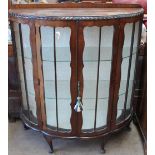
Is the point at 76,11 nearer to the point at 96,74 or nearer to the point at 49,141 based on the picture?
the point at 96,74

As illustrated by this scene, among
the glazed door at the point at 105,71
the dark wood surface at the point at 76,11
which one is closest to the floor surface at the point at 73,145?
the glazed door at the point at 105,71

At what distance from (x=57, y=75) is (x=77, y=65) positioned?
0.48ft

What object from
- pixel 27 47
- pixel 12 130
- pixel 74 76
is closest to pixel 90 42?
pixel 74 76

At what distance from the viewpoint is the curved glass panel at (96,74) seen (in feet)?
4.17

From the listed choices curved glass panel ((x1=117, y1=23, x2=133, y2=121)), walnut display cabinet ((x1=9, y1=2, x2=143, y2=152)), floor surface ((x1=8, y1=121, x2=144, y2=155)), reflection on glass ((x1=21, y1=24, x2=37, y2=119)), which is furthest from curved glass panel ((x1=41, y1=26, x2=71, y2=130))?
curved glass panel ((x1=117, y1=23, x2=133, y2=121))

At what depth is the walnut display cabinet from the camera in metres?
1.25

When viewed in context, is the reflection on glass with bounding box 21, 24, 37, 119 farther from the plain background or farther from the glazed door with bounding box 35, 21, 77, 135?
A: the plain background

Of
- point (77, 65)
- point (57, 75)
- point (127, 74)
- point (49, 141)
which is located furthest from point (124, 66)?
point (49, 141)

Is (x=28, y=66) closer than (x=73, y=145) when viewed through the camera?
Yes

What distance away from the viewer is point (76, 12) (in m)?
1.35

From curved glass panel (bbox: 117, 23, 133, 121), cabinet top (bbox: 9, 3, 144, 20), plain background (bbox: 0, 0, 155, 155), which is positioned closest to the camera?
plain background (bbox: 0, 0, 155, 155)

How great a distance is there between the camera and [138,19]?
1.32 m
